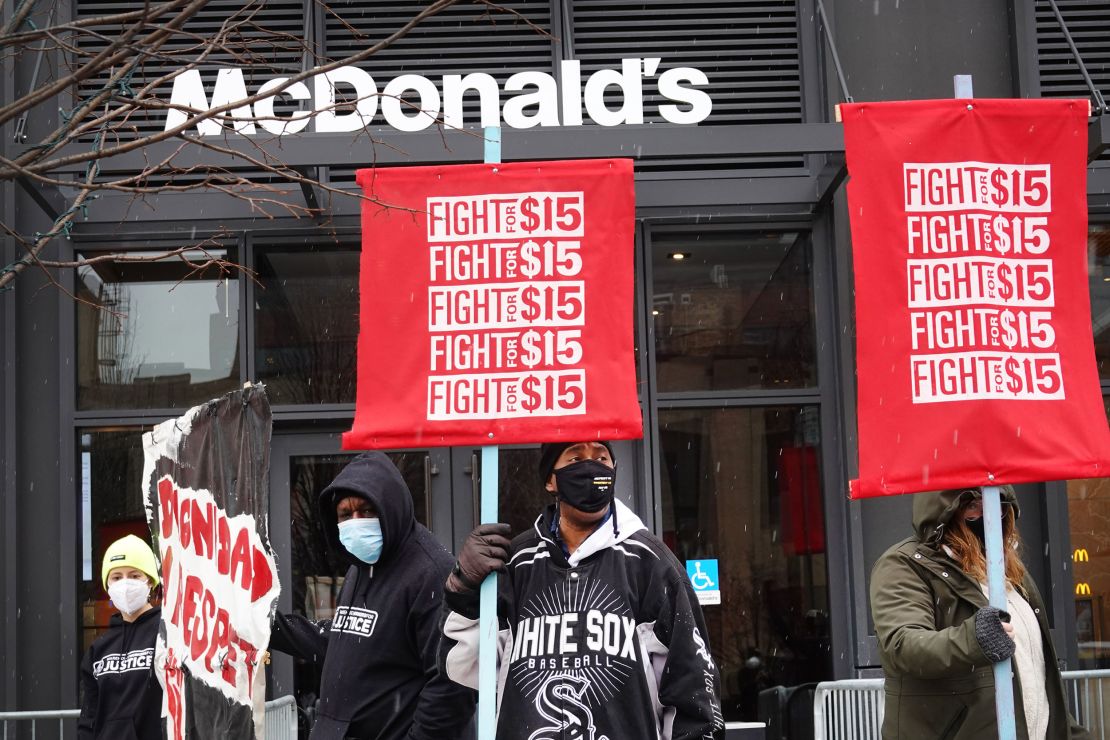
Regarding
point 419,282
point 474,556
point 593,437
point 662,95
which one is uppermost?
point 662,95

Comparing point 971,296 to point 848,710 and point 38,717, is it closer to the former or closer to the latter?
point 848,710

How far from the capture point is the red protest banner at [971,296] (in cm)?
521

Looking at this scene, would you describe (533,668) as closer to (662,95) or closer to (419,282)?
(419,282)

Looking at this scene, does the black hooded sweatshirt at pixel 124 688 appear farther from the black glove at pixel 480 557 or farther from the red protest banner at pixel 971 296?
the red protest banner at pixel 971 296

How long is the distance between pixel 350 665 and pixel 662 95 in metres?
5.73

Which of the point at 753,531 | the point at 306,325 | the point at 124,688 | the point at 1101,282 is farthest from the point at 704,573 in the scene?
the point at 124,688

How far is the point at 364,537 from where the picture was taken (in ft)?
19.0

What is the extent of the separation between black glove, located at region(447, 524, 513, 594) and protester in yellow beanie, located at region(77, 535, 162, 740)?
2.93m

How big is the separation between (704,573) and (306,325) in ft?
10.5

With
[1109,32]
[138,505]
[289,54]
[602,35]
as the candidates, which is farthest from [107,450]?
[1109,32]

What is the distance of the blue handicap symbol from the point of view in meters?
9.85

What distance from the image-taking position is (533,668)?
4750mm

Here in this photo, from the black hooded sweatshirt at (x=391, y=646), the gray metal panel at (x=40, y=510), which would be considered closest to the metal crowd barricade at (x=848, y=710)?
the black hooded sweatshirt at (x=391, y=646)

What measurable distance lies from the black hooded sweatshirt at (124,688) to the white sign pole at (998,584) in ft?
13.6
